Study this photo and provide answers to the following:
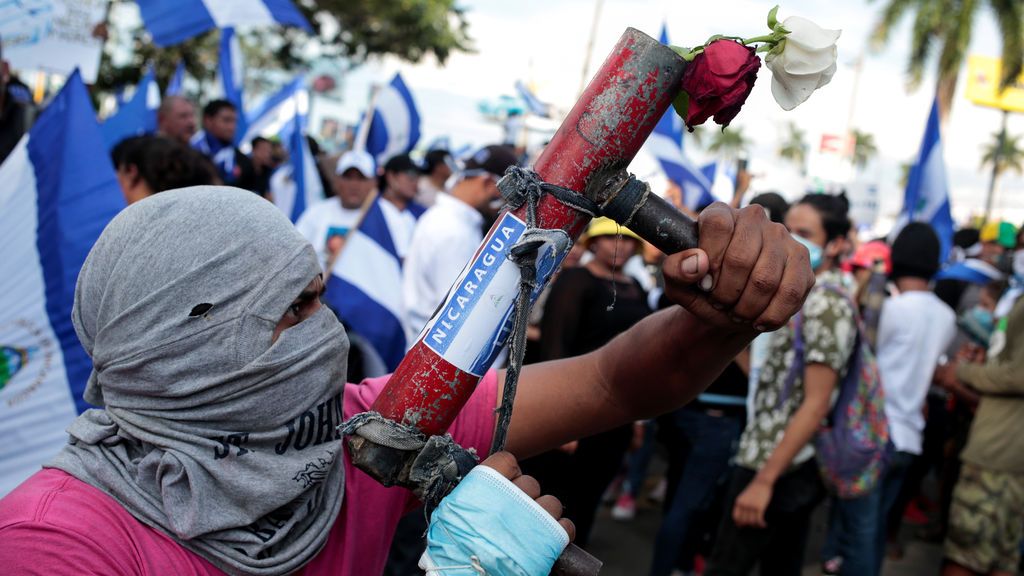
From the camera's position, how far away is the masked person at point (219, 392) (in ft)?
4.15

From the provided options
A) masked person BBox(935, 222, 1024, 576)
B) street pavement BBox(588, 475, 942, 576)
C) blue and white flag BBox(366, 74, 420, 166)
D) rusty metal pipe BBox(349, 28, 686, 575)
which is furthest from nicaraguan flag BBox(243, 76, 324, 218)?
rusty metal pipe BBox(349, 28, 686, 575)

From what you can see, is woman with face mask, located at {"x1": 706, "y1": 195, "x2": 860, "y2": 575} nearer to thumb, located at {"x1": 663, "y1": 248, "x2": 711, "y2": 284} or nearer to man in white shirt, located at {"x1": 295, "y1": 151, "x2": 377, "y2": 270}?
thumb, located at {"x1": 663, "y1": 248, "x2": 711, "y2": 284}

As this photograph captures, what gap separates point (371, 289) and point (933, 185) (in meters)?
6.28

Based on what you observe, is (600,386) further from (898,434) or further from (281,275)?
(898,434)

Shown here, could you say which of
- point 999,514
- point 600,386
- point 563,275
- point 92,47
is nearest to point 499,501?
point 600,386

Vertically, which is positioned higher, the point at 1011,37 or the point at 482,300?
the point at 1011,37

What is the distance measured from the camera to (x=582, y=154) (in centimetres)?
123

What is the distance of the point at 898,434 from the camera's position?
4.80 m

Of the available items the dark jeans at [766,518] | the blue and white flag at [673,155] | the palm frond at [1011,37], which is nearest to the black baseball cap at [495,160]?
the dark jeans at [766,518]

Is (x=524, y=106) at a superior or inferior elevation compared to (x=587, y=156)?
inferior

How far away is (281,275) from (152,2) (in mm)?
5615

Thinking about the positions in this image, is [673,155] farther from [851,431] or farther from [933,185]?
[851,431]

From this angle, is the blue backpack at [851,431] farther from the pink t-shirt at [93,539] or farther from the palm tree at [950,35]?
the palm tree at [950,35]

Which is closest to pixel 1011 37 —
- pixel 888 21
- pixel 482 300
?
pixel 888 21
